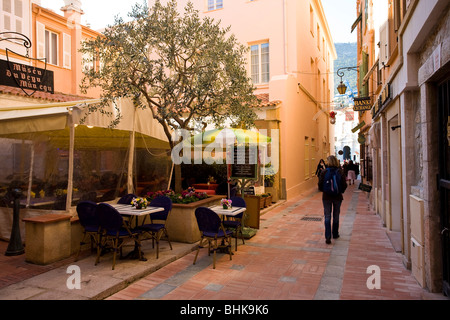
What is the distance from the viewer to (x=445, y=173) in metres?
3.91

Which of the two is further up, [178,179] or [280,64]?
[280,64]

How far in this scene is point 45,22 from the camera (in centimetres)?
1455

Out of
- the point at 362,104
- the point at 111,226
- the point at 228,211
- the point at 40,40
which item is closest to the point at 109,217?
the point at 111,226

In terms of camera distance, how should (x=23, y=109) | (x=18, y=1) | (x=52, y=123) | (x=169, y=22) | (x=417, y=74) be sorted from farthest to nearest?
(x=18, y=1) < (x=169, y=22) < (x=23, y=109) < (x=52, y=123) < (x=417, y=74)

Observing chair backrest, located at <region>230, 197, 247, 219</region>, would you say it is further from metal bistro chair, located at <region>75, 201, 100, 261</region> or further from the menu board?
metal bistro chair, located at <region>75, 201, 100, 261</region>

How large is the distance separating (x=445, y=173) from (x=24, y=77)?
8711 mm

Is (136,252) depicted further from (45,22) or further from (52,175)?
(45,22)

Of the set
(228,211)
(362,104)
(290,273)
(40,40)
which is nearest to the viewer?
(290,273)

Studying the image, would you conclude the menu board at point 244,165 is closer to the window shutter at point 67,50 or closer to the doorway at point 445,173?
the doorway at point 445,173

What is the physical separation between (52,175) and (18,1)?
985 cm

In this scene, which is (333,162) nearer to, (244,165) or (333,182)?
(333,182)

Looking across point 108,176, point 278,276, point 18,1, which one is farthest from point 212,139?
point 18,1

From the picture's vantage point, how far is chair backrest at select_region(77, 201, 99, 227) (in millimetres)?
Result: 5469
